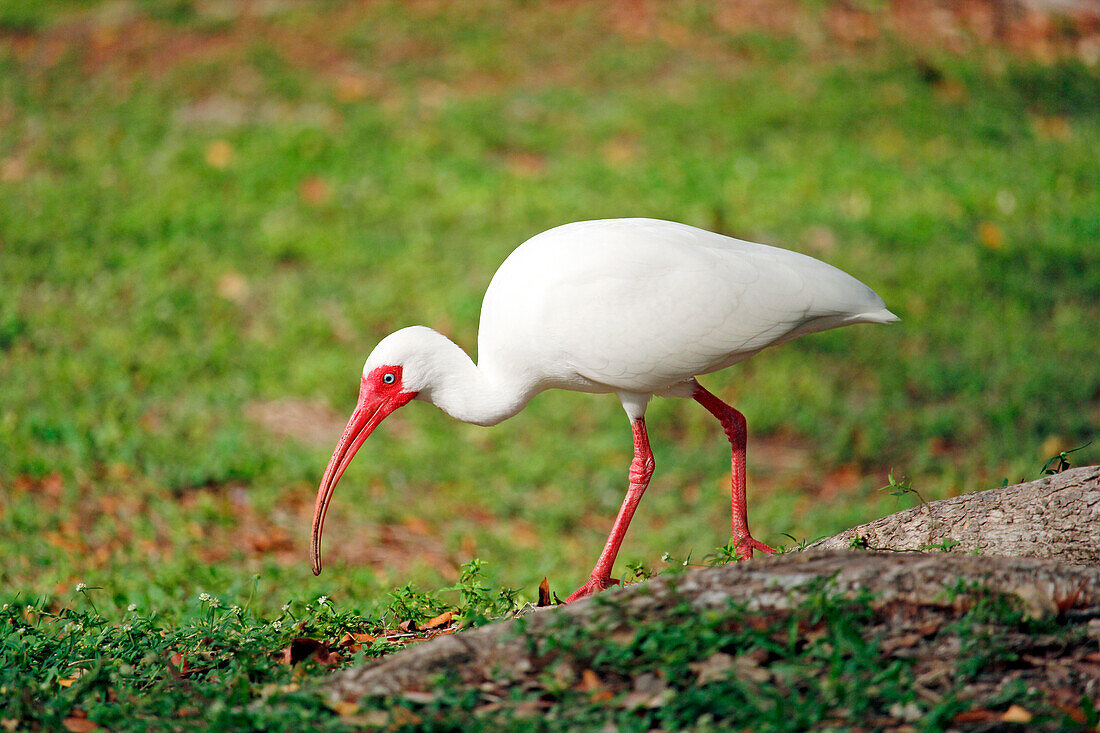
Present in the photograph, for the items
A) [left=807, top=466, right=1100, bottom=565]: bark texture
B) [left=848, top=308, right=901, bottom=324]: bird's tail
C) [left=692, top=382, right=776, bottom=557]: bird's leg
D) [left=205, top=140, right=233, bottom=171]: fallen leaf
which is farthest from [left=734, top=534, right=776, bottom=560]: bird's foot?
[left=205, top=140, right=233, bottom=171]: fallen leaf

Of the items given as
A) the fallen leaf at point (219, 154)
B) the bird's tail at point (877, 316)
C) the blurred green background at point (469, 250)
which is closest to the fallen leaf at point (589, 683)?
the bird's tail at point (877, 316)

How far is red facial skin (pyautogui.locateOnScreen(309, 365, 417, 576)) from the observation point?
147 inches

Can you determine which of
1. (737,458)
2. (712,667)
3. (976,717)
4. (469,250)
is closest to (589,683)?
(712,667)

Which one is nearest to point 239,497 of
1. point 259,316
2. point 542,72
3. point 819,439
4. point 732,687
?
point 259,316

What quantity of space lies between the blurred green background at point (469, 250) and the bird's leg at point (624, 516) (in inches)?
41.0

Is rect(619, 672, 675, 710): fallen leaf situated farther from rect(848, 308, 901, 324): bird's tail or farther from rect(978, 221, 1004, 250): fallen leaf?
rect(978, 221, 1004, 250): fallen leaf

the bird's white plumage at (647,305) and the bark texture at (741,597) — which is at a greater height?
the bird's white plumage at (647,305)

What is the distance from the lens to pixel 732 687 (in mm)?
2398

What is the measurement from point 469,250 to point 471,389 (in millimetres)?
3876

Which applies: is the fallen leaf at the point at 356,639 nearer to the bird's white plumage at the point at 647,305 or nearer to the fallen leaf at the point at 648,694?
the bird's white plumage at the point at 647,305

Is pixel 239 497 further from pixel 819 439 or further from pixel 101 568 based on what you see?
pixel 819 439

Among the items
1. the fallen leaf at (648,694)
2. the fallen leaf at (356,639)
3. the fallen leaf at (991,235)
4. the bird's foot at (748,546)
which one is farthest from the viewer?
the fallen leaf at (991,235)

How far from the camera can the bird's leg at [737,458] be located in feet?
12.9

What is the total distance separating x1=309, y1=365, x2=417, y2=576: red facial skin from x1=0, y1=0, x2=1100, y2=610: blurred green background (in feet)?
2.20
